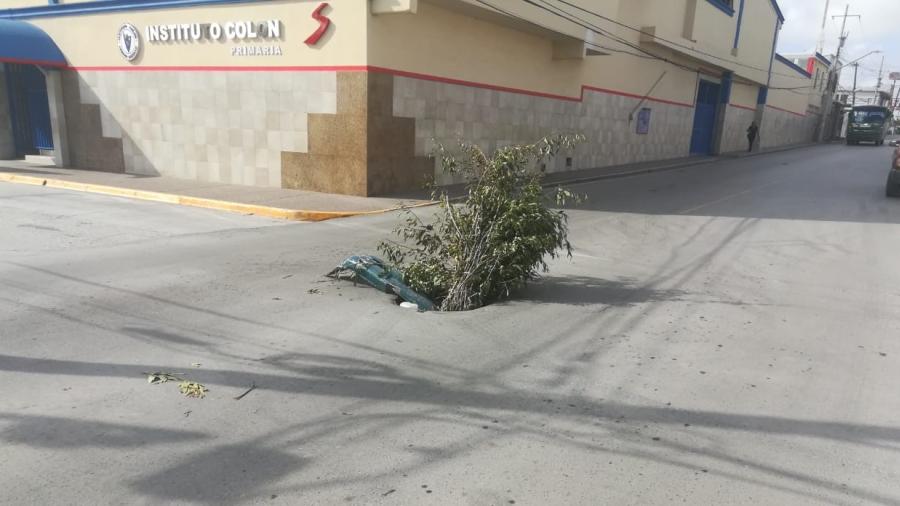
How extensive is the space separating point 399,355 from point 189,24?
13.1 meters

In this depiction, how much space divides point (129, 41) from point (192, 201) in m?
6.41

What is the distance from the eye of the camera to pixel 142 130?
53.3ft

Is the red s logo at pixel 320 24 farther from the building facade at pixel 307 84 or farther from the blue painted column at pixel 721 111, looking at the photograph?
the blue painted column at pixel 721 111

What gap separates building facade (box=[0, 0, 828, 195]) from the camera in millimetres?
13258

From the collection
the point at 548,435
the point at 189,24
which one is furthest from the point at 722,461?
the point at 189,24

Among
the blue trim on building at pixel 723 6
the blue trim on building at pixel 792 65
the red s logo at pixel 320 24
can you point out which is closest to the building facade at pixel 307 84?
the red s logo at pixel 320 24

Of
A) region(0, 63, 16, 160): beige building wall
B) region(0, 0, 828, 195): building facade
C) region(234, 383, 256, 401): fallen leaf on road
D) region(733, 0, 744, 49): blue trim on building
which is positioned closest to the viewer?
region(234, 383, 256, 401): fallen leaf on road

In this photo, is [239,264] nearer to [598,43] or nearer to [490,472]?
[490,472]

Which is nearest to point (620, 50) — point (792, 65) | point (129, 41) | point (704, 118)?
point (704, 118)

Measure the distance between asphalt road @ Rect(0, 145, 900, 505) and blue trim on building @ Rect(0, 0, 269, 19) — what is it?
8388 millimetres

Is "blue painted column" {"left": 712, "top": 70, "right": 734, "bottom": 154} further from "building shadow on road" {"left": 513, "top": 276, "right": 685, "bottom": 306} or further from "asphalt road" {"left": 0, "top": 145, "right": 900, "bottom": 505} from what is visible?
"building shadow on road" {"left": 513, "top": 276, "right": 685, "bottom": 306}

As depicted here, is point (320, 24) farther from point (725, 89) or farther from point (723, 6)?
point (725, 89)

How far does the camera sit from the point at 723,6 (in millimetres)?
30594

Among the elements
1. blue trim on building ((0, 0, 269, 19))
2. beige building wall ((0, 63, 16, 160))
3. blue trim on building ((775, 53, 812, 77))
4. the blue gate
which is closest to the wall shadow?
blue trim on building ((0, 0, 269, 19))
